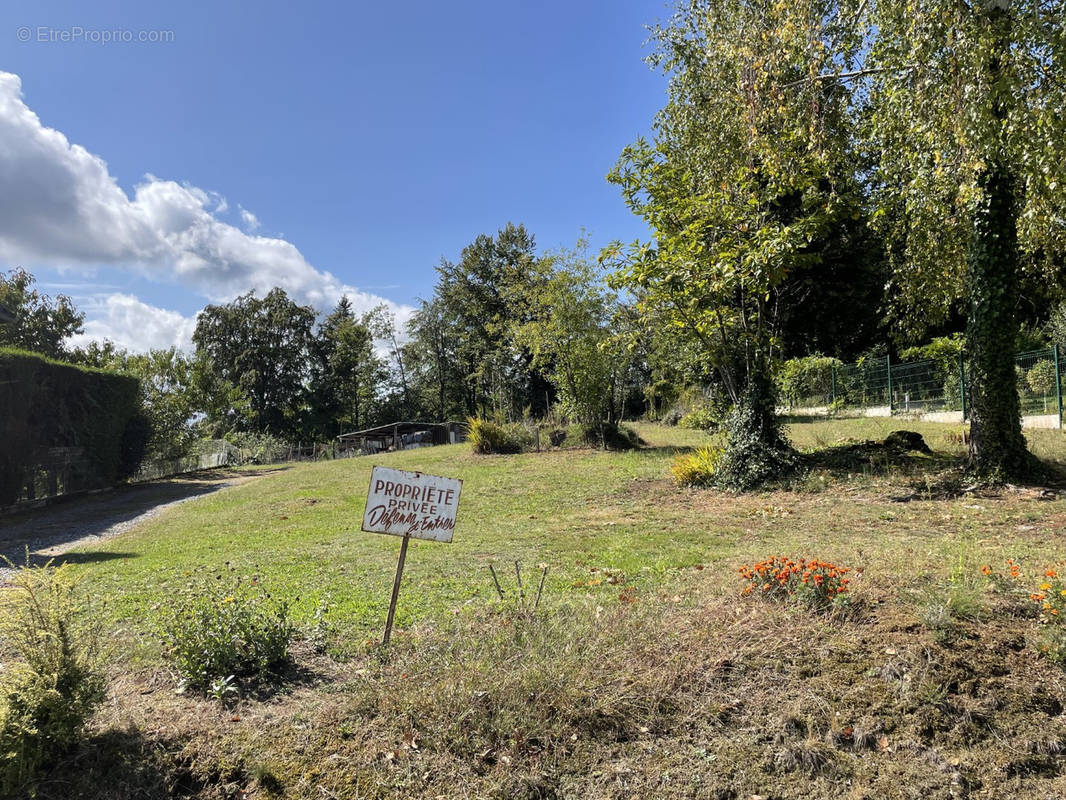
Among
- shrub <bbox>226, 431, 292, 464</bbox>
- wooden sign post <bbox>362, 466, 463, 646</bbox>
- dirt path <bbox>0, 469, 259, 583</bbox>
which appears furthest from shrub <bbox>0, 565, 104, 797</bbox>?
shrub <bbox>226, 431, 292, 464</bbox>

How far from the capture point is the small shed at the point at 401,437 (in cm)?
3622

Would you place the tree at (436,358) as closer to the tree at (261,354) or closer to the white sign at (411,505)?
the tree at (261,354)

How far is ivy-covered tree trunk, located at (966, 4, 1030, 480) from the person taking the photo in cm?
888

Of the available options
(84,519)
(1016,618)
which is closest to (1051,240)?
(1016,618)

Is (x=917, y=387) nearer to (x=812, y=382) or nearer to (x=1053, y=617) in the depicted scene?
(x=812, y=382)

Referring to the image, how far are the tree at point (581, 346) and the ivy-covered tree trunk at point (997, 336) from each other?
11417 mm

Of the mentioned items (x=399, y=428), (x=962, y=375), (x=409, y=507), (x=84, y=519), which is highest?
(x=962, y=375)

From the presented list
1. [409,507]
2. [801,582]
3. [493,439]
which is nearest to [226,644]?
[409,507]

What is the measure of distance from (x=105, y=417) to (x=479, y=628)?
20.0 meters

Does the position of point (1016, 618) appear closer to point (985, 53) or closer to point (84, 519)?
point (985, 53)

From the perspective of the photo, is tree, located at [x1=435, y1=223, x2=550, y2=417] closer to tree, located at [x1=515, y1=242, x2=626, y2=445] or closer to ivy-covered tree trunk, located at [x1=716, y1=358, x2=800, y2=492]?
tree, located at [x1=515, y1=242, x2=626, y2=445]

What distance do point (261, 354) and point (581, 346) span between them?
40746mm

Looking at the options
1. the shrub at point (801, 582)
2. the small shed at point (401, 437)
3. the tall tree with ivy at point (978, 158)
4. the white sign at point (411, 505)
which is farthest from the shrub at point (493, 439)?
the white sign at point (411, 505)

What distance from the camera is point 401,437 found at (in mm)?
38250
